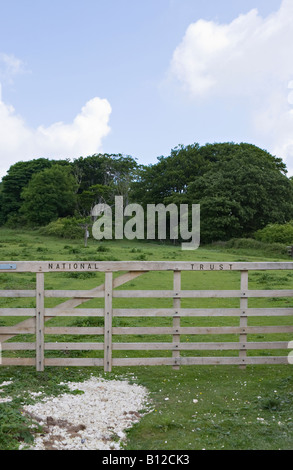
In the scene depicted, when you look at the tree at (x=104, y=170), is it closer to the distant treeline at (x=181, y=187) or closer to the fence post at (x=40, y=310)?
the distant treeline at (x=181, y=187)

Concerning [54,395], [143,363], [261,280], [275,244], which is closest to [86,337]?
[143,363]

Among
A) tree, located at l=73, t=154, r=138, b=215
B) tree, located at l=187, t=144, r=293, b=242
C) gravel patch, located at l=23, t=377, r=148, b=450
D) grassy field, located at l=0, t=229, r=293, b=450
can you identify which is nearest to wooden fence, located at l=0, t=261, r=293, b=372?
grassy field, located at l=0, t=229, r=293, b=450

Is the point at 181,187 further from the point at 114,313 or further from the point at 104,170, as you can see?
the point at 114,313

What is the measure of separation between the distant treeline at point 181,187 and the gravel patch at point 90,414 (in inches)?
1475

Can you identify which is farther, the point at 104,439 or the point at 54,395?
the point at 54,395

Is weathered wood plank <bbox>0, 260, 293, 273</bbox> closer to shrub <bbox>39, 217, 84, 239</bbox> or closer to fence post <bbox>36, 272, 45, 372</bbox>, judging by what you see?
fence post <bbox>36, 272, 45, 372</bbox>

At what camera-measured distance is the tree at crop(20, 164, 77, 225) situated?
205 ft

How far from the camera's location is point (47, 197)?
62188mm

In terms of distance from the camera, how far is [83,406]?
21.1ft

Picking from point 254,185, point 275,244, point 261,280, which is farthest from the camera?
point 254,185

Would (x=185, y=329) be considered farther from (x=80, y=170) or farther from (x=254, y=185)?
(x=80, y=170)

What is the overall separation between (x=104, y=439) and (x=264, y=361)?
3.70 metres

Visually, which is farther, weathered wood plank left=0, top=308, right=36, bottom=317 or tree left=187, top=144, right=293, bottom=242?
tree left=187, top=144, right=293, bottom=242

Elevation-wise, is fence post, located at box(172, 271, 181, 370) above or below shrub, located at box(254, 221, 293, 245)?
below
